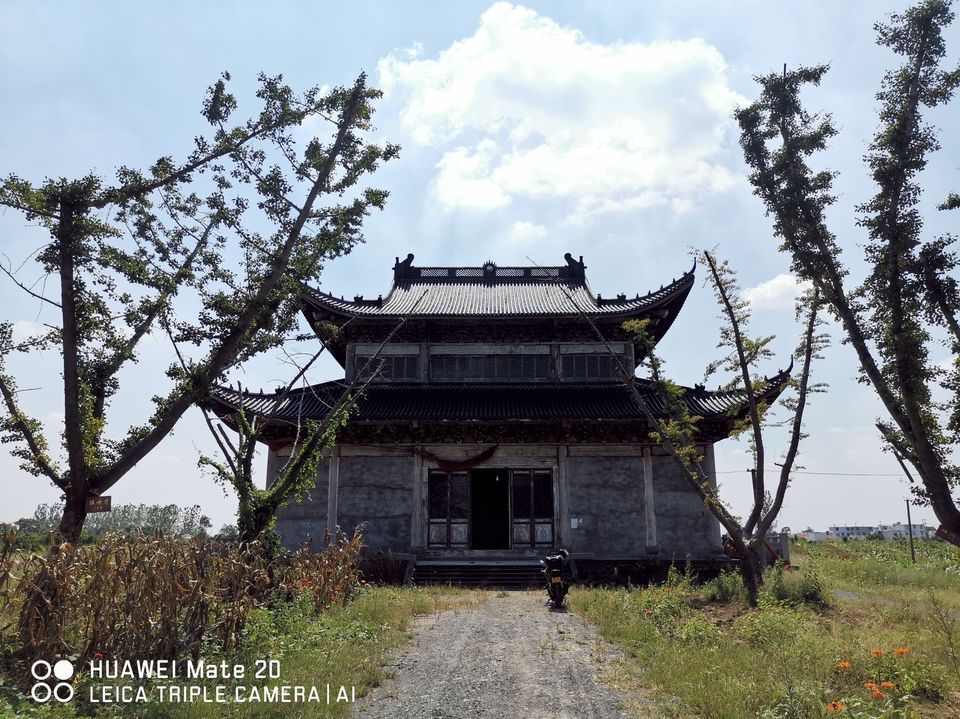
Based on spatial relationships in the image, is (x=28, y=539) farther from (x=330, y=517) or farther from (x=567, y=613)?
(x=330, y=517)

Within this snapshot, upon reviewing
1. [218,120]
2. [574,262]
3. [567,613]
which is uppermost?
[574,262]

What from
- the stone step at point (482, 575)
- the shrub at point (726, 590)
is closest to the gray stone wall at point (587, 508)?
the stone step at point (482, 575)

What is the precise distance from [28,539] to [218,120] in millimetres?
5606

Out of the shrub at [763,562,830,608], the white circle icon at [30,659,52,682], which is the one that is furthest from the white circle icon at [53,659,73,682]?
the shrub at [763,562,830,608]

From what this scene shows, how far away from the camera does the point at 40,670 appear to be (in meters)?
5.49

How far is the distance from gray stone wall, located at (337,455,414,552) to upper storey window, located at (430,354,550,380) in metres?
3.07

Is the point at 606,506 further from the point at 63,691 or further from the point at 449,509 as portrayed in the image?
the point at 63,691

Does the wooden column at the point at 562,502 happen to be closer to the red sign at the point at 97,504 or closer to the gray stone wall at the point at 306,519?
the gray stone wall at the point at 306,519

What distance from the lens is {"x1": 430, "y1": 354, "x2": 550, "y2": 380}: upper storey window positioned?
19.2 meters

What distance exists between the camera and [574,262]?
24.2m

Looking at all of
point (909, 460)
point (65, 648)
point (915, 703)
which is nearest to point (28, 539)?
point (65, 648)

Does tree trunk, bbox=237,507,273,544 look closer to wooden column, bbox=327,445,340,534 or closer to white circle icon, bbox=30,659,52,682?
white circle icon, bbox=30,659,52,682

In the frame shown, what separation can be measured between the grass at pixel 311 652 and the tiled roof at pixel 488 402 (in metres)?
6.61

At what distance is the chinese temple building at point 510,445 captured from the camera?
1686cm
